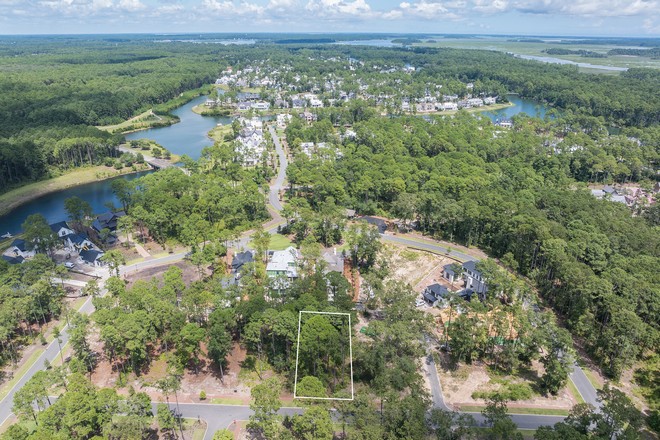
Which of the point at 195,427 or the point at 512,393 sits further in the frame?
the point at 512,393

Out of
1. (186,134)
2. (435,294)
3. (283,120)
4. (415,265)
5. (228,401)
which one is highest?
(283,120)

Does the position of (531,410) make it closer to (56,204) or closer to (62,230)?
(62,230)

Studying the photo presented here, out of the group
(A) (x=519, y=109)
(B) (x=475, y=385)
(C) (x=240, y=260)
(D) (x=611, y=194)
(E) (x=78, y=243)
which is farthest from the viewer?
(A) (x=519, y=109)

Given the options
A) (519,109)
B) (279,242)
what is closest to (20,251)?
(279,242)

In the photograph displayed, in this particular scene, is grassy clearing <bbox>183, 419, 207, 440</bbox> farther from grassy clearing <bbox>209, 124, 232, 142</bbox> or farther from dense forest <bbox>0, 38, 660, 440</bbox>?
grassy clearing <bbox>209, 124, 232, 142</bbox>

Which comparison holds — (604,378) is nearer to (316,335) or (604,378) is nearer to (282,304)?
(316,335)

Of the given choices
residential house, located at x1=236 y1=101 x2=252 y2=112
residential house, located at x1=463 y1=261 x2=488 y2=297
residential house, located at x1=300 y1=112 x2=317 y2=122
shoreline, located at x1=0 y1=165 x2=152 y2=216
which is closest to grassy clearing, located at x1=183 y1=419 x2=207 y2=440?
residential house, located at x1=463 y1=261 x2=488 y2=297

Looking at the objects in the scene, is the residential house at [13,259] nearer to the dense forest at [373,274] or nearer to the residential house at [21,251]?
the residential house at [21,251]
